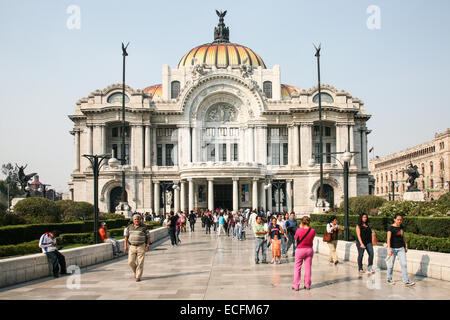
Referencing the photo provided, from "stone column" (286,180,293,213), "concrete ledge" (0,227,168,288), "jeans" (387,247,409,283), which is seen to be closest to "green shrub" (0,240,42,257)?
"concrete ledge" (0,227,168,288)

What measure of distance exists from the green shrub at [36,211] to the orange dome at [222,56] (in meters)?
47.6

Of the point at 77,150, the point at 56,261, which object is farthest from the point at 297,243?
the point at 77,150

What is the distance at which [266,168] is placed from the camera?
67688mm

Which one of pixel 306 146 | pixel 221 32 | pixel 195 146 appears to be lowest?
pixel 306 146

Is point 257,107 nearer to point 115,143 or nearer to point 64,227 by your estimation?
point 115,143

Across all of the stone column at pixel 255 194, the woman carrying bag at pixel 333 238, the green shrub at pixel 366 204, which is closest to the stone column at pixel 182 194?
the stone column at pixel 255 194

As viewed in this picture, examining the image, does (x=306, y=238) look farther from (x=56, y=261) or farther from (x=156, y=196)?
(x=156, y=196)

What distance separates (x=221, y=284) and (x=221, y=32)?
8431 centimetres

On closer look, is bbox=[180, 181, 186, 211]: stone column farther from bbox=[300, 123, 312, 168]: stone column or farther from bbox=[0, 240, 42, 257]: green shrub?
bbox=[0, 240, 42, 257]: green shrub

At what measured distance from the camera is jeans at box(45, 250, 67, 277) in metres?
17.2

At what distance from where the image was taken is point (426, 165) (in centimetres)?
9594

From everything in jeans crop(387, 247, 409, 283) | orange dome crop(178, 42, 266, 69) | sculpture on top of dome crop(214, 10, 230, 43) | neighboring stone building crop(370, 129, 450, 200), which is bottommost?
jeans crop(387, 247, 409, 283)

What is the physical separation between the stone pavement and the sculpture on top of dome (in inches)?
3057
